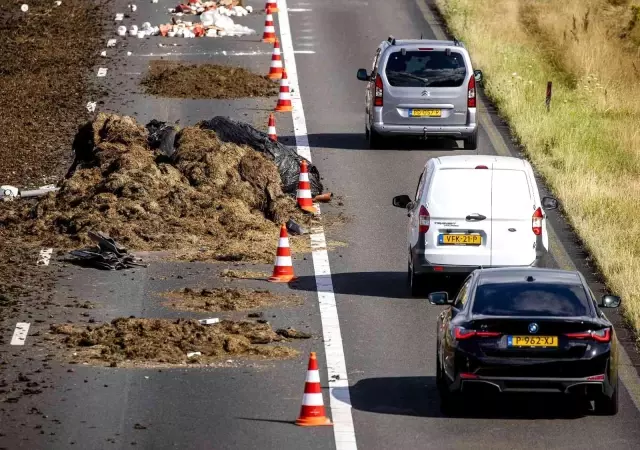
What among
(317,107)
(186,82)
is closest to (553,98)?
(317,107)

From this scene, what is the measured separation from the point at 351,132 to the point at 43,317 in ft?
44.7

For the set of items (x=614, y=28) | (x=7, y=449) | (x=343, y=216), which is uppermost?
(x=7, y=449)

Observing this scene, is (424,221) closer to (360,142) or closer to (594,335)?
(594,335)

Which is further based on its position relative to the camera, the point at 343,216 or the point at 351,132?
the point at 351,132

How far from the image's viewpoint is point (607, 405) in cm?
1616

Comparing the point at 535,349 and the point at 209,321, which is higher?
the point at 535,349

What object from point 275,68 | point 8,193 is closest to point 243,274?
point 8,193

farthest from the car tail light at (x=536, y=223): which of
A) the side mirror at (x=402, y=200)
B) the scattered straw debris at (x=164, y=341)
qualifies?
the scattered straw debris at (x=164, y=341)

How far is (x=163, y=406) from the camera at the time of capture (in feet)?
54.3

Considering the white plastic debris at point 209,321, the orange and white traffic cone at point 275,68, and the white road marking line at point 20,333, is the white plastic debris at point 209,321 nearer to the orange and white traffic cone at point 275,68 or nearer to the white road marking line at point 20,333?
the white road marking line at point 20,333

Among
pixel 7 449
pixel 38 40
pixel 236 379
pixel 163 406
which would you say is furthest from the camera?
pixel 38 40

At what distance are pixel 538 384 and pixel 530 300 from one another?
83 cm

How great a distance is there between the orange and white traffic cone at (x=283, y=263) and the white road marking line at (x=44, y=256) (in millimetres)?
3038

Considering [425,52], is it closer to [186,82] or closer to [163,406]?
[186,82]
